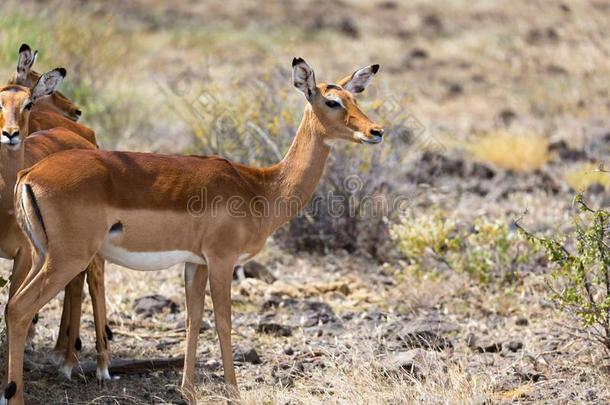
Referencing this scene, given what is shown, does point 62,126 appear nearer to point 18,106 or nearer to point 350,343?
point 18,106

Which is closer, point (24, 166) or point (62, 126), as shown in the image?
point (24, 166)

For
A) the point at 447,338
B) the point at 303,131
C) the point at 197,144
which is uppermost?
the point at 303,131

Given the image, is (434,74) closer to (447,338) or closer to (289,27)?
(289,27)

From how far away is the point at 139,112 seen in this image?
16.8m

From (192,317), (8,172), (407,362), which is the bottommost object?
(407,362)

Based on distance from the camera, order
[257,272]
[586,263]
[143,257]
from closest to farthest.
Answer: [143,257], [586,263], [257,272]

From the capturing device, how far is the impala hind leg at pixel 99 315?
7.65 m

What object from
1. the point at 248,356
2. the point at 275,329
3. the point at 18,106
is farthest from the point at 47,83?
the point at 275,329

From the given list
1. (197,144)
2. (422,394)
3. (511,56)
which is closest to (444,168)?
(197,144)

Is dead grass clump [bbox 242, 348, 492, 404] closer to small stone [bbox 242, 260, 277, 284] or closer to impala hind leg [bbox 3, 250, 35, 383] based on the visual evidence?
impala hind leg [bbox 3, 250, 35, 383]

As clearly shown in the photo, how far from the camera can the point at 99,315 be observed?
7.90 metres

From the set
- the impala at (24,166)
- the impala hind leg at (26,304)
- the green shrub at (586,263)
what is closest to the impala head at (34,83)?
the impala at (24,166)

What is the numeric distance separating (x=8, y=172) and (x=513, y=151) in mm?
9944

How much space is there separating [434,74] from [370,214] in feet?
42.1
